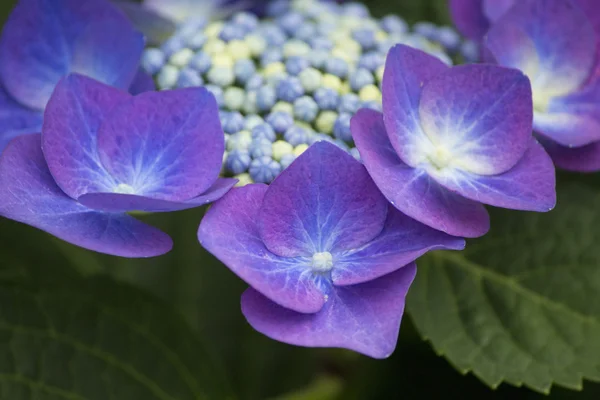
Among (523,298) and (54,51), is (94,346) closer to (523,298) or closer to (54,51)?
(54,51)

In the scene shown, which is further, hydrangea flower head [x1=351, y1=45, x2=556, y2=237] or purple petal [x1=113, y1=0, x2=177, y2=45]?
purple petal [x1=113, y1=0, x2=177, y2=45]

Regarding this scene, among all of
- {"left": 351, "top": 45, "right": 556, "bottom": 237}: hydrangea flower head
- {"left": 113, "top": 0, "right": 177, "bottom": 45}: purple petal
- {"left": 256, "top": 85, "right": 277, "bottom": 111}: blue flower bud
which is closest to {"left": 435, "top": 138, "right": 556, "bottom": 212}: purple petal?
{"left": 351, "top": 45, "right": 556, "bottom": 237}: hydrangea flower head

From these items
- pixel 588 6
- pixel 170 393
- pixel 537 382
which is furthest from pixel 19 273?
pixel 588 6

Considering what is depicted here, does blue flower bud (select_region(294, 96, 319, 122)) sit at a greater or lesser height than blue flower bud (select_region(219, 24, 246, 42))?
lesser

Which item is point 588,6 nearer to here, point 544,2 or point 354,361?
Result: point 544,2

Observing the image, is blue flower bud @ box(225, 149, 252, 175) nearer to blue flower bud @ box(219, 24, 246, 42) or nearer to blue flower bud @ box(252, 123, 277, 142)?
blue flower bud @ box(252, 123, 277, 142)

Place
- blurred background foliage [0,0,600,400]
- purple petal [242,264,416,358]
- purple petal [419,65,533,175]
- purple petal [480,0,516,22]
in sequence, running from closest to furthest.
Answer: purple petal [242,264,416,358], purple petal [419,65,533,175], purple petal [480,0,516,22], blurred background foliage [0,0,600,400]
